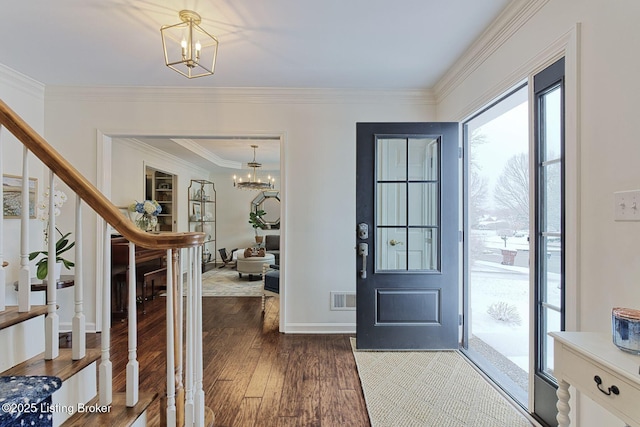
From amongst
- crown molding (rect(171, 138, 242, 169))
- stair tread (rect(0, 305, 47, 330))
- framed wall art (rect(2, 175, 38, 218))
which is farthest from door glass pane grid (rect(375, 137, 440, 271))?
framed wall art (rect(2, 175, 38, 218))

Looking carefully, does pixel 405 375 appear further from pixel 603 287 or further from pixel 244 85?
pixel 244 85

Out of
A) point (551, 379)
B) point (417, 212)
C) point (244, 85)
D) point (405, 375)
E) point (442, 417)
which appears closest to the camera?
point (551, 379)

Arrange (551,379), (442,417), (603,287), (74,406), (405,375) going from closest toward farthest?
(74,406)
(603,287)
(551,379)
(442,417)
(405,375)

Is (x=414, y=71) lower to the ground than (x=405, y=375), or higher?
higher

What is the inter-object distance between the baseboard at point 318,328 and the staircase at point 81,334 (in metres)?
1.78

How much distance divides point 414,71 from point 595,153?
1818mm

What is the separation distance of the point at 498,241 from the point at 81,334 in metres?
4.13

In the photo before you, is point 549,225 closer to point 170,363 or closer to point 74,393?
point 170,363

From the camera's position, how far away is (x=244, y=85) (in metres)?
3.16

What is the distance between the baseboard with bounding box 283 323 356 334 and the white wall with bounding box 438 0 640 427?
2.03 meters

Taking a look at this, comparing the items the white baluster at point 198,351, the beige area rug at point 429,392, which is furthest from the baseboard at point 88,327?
the beige area rug at point 429,392

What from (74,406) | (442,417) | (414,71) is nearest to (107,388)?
(74,406)

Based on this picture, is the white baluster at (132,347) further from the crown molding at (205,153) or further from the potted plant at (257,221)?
the potted plant at (257,221)

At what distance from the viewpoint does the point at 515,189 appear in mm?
3418
